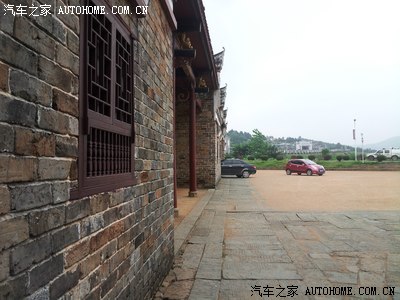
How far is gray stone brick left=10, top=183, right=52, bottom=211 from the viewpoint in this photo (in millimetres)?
1276

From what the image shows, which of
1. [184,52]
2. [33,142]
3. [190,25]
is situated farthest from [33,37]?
[190,25]

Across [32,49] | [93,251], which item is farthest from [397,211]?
[32,49]

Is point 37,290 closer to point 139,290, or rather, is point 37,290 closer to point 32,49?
point 32,49

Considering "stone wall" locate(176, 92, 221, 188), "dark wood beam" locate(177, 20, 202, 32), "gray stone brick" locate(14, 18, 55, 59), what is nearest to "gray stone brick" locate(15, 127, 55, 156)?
"gray stone brick" locate(14, 18, 55, 59)

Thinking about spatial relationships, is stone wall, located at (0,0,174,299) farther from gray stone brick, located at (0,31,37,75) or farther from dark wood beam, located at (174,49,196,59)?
dark wood beam, located at (174,49,196,59)

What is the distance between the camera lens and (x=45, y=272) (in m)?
1.47

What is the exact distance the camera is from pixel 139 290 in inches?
112

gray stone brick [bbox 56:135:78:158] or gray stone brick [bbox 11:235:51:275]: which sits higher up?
gray stone brick [bbox 56:135:78:158]

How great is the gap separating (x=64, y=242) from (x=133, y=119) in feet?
4.28

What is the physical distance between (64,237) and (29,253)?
0.29 meters

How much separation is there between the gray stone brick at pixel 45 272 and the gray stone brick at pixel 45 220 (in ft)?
0.46

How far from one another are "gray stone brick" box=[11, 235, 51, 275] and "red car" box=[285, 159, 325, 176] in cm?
2649

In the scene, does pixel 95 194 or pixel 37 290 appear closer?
pixel 37 290

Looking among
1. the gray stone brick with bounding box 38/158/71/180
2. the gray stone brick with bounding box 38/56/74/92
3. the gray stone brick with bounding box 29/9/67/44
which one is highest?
the gray stone brick with bounding box 29/9/67/44
